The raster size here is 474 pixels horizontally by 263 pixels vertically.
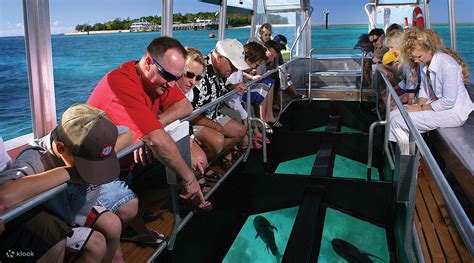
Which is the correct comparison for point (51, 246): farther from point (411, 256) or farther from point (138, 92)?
point (411, 256)

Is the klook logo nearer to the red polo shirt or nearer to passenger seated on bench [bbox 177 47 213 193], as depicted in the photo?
the red polo shirt

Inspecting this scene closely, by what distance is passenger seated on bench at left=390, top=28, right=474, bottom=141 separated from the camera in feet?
11.4

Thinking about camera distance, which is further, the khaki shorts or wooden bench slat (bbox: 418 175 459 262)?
the khaki shorts

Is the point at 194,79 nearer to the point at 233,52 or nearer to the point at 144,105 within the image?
the point at 233,52

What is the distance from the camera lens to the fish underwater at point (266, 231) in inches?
155

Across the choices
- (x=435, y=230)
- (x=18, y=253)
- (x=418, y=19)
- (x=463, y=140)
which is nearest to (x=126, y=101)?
(x=18, y=253)

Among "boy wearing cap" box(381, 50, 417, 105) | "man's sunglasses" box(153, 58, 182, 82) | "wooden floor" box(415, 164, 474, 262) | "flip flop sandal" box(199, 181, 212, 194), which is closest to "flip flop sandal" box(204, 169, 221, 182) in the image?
"flip flop sandal" box(199, 181, 212, 194)

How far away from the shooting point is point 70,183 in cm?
157

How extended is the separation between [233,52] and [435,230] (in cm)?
193

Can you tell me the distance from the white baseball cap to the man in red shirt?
111 centimetres

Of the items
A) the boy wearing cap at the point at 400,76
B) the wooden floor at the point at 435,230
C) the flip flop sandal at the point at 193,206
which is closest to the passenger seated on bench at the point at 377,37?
the boy wearing cap at the point at 400,76

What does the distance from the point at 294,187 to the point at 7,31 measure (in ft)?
8.42

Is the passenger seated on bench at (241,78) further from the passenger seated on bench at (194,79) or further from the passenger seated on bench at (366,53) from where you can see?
the passenger seated on bench at (366,53)

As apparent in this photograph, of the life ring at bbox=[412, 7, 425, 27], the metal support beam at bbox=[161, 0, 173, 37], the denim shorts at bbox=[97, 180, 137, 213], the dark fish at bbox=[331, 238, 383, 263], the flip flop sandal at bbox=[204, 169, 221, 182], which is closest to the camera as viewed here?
the denim shorts at bbox=[97, 180, 137, 213]
